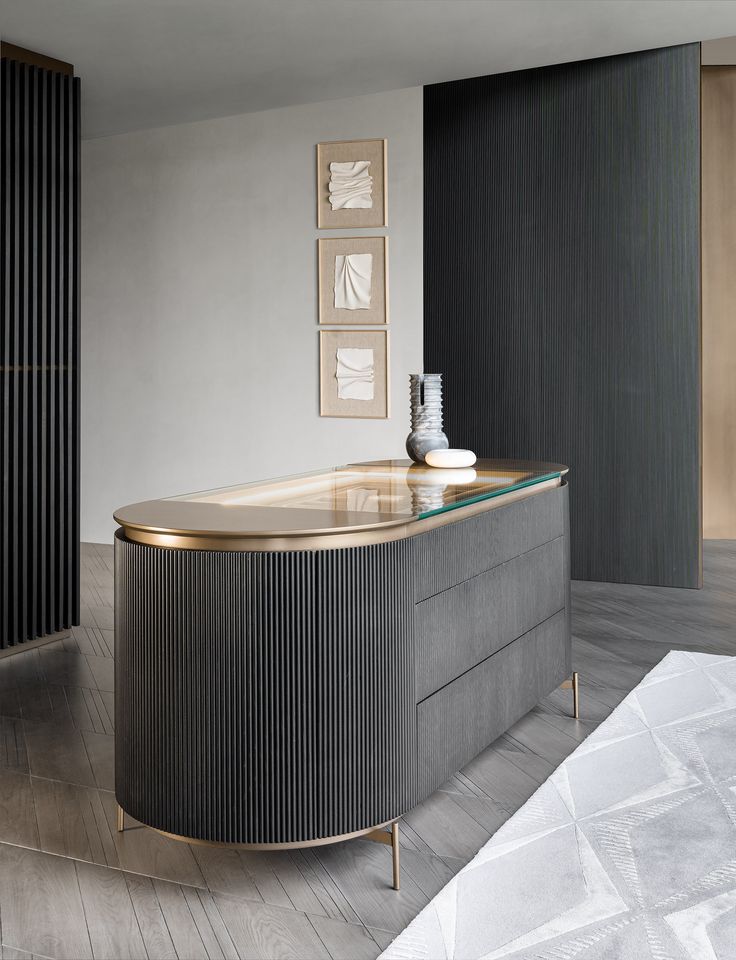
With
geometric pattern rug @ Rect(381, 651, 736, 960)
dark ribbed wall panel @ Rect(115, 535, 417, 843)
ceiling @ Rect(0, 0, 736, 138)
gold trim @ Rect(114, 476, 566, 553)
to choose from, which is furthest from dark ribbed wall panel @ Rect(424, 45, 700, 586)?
dark ribbed wall panel @ Rect(115, 535, 417, 843)

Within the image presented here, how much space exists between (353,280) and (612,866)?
4.54 metres

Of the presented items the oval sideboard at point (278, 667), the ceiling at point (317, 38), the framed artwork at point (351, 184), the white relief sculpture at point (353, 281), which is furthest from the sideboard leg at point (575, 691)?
the framed artwork at point (351, 184)

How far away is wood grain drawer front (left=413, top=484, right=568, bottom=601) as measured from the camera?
2.43 meters

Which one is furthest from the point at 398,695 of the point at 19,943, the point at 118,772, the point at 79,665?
the point at 79,665

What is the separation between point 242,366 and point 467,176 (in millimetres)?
2001

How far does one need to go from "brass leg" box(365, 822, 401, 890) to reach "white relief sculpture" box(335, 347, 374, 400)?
4.16 m

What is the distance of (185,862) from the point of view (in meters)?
2.38

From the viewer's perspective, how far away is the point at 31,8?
4.46m

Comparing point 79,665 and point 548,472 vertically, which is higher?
point 548,472

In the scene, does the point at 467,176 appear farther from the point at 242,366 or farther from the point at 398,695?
the point at 398,695

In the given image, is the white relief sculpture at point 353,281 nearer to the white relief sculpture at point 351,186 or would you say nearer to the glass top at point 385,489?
the white relief sculpture at point 351,186

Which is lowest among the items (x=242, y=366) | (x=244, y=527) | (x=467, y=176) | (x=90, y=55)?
(x=244, y=527)

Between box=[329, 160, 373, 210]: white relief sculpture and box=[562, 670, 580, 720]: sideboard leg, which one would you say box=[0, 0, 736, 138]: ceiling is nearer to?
box=[329, 160, 373, 210]: white relief sculpture

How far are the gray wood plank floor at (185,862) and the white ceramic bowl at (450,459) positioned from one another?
3.12 ft
